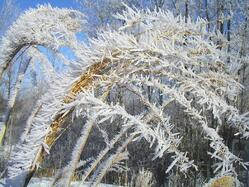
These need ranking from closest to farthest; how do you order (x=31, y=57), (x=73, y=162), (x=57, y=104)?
(x=57, y=104) → (x=73, y=162) → (x=31, y=57)

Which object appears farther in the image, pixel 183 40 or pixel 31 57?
pixel 31 57

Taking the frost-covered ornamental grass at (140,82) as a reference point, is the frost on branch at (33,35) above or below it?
above

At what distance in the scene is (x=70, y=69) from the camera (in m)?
0.69

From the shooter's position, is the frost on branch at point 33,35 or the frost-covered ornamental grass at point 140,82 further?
the frost on branch at point 33,35

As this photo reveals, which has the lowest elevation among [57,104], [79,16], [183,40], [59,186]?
[59,186]

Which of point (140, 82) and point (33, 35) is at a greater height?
point (33, 35)

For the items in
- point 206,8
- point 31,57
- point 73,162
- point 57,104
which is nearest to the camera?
point 57,104

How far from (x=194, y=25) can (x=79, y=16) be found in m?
0.42

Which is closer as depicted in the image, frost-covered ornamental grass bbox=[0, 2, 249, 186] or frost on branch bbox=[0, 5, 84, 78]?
frost-covered ornamental grass bbox=[0, 2, 249, 186]

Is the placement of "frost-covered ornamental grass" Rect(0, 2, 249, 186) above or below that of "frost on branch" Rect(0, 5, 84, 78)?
below

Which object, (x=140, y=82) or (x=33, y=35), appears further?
(x=33, y=35)

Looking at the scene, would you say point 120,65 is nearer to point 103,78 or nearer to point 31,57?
point 103,78

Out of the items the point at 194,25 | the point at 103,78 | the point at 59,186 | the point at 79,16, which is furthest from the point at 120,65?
the point at 79,16

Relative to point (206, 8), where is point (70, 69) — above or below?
below
